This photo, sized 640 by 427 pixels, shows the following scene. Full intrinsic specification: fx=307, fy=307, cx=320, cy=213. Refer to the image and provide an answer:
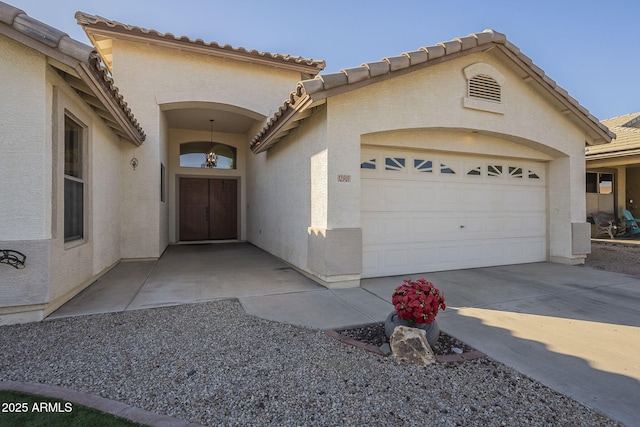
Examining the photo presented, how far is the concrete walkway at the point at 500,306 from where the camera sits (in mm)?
2965

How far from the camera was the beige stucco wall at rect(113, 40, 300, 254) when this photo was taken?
8461 millimetres

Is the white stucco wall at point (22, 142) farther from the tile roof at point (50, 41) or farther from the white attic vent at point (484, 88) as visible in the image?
the white attic vent at point (484, 88)

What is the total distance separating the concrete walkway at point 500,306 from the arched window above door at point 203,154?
6.13 m

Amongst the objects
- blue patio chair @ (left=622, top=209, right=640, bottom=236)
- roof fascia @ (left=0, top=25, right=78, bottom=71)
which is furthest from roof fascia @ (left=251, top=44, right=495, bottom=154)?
blue patio chair @ (left=622, top=209, right=640, bottom=236)

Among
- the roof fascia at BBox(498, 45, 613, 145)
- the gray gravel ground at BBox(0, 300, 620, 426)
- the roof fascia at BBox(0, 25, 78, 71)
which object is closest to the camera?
the gray gravel ground at BBox(0, 300, 620, 426)

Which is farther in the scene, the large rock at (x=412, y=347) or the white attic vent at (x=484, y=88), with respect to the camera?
the white attic vent at (x=484, y=88)

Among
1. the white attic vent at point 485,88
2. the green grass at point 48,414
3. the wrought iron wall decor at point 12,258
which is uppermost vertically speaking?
the white attic vent at point 485,88

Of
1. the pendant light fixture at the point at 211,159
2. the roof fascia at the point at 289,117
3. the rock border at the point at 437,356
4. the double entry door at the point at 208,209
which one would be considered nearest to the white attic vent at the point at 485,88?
the roof fascia at the point at 289,117

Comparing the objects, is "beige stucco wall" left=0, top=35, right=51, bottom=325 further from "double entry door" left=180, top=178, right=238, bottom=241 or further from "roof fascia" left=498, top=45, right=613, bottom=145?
"double entry door" left=180, top=178, right=238, bottom=241

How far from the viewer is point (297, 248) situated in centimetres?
716

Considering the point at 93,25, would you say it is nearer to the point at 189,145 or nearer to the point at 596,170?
the point at 189,145

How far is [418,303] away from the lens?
328 centimetres

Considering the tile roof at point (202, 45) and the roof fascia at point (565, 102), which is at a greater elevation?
the tile roof at point (202, 45)

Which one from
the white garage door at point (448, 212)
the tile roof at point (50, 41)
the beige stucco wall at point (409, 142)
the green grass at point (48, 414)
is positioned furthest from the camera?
the white garage door at point (448, 212)
